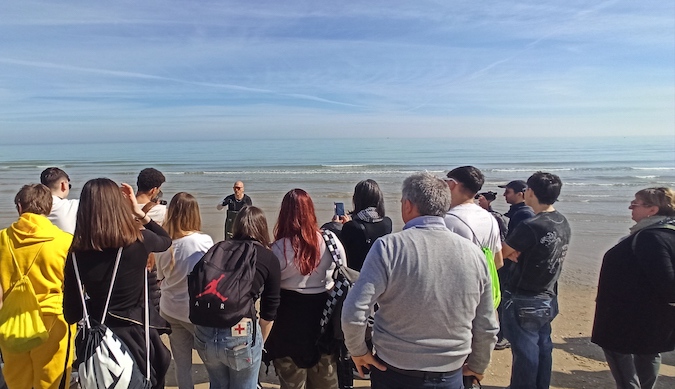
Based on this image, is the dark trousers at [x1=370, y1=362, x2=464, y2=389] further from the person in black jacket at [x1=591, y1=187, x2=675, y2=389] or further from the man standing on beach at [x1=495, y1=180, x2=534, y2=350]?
the man standing on beach at [x1=495, y1=180, x2=534, y2=350]

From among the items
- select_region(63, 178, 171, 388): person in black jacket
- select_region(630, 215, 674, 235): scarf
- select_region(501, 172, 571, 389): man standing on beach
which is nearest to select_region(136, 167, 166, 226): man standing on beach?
select_region(63, 178, 171, 388): person in black jacket

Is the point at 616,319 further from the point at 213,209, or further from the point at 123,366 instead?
the point at 213,209

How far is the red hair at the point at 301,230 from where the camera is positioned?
2.92 metres

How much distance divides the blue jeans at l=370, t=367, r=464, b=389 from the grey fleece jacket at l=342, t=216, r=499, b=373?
0.18 ft

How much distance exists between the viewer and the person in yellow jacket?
2.92 m

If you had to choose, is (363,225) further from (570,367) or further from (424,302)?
(570,367)

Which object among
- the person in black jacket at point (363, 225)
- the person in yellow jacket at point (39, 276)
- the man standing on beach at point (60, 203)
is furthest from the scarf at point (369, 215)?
the man standing on beach at point (60, 203)

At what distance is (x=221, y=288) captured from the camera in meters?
2.53

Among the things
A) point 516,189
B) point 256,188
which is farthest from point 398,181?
point 516,189

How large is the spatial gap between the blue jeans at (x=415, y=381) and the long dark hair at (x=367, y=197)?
1.80 m

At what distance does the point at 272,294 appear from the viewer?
9.11ft

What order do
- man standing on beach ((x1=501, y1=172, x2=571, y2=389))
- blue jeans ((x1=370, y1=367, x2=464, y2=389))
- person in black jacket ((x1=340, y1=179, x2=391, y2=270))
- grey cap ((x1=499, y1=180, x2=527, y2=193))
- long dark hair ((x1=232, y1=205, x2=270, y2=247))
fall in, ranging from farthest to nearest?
grey cap ((x1=499, y1=180, x2=527, y2=193)) → person in black jacket ((x1=340, y1=179, x2=391, y2=270)) → man standing on beach ((x1=501, y1=172, x2=571, y2=389)) → long dark hair ((x1=232, y1=205, x2=270, y2=247)) → blue jeans ((x1=370, y1=367, x2=464, y2=389))

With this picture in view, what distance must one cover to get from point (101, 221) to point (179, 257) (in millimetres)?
897

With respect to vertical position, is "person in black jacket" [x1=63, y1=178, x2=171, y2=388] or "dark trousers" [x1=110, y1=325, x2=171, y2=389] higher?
"person in black jacket" [x1=63, y1=178, x2=171, y2=388]
